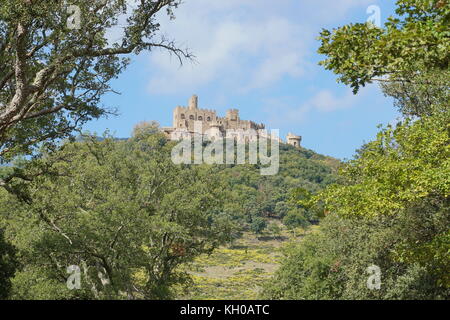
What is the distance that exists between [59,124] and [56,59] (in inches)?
118

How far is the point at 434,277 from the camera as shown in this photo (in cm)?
1953

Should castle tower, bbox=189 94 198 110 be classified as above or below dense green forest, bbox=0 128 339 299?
above

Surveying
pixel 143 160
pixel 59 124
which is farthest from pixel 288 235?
pixel 59 124

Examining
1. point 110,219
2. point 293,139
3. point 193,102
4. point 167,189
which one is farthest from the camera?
point 193,102

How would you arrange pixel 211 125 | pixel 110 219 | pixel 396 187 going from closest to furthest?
pixel 396 187, pixel 110 219, pixel 211 125

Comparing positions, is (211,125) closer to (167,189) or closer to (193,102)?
(193,102)

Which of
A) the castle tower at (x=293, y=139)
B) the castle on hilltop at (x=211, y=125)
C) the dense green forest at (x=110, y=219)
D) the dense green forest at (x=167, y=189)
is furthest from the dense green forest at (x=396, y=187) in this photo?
the castle tower at (x=293, y=139)

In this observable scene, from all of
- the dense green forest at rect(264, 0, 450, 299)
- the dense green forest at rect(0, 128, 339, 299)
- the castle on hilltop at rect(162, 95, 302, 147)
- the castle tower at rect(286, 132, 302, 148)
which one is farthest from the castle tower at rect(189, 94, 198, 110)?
the dense green forest at rect(264, 0, 450, 299)

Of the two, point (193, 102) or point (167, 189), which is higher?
point (193, 102)

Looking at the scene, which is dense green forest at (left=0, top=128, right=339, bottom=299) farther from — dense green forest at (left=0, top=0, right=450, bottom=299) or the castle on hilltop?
the castle on hilltop

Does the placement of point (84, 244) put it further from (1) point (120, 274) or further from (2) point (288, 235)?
(2) point (288, 235)

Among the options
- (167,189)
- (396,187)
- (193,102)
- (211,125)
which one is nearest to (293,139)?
(211,125)

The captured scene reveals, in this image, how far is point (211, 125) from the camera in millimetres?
155125

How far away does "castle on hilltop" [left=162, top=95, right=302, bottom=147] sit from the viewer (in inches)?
5960
